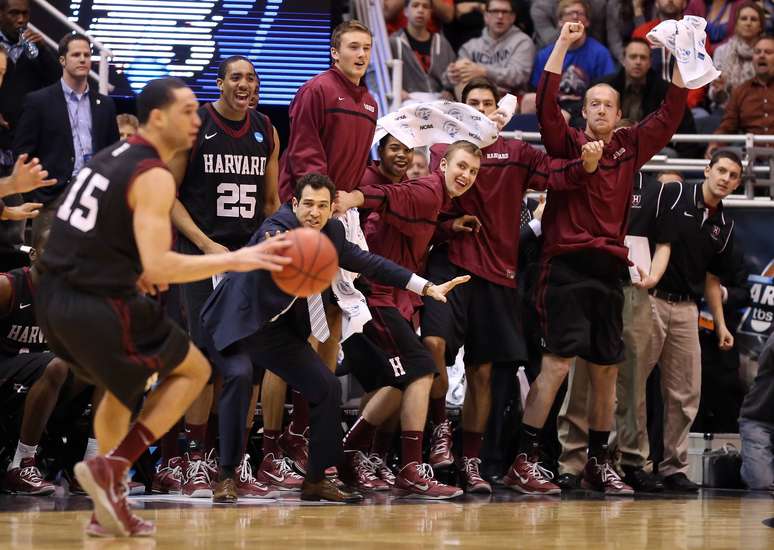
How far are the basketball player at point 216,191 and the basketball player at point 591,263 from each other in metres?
1.84

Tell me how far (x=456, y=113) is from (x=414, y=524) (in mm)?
3007

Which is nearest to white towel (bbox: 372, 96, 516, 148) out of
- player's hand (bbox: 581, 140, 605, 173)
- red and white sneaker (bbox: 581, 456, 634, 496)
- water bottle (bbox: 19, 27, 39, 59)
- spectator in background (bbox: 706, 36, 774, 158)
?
player's hand (bbox: 581, 140, 605, 173)

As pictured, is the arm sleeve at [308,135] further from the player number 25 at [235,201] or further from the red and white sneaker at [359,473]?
the red and white sneaker at [359,473]

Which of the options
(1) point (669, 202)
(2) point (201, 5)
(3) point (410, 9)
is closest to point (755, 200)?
(1) point (669, 202)

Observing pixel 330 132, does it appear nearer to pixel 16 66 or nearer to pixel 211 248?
pixel 211 248

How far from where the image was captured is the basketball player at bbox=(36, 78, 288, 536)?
4.93 m

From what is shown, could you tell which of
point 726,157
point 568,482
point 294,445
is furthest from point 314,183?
point 726,157

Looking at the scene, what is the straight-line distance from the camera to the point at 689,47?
26.6 feet

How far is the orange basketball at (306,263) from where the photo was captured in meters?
5.12

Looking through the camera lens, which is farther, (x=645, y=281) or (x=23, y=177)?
(x=645, y=281)

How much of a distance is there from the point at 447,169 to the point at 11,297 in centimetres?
263

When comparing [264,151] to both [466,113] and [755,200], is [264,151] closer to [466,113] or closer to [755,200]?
[466,113]

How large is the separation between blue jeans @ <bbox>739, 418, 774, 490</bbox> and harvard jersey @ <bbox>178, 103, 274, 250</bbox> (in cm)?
370

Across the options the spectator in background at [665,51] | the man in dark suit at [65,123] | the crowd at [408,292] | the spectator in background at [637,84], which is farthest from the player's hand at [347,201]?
the spectator in background at [665,51]
